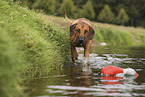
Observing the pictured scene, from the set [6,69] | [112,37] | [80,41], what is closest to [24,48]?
[80,41]

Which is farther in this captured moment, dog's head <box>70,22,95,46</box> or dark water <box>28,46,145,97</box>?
dog's head <box>70,22,95,46</box>

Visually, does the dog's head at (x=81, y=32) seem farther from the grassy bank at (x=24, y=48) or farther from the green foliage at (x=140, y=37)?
the green foliage at (x=140, y=37)

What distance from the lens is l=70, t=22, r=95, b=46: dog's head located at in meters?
7.60

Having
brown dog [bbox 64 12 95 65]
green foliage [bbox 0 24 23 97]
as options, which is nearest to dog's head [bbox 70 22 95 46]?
brown dog [bbox 64 12 95 65]

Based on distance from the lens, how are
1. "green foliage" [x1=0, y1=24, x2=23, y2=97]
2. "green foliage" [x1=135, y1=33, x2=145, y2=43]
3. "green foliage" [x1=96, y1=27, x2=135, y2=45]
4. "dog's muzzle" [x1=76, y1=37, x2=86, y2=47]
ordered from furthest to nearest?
1. "green foliage" [x1=135, y1=33, x2=145, y2=43]
2. "green foliage" [x1=96, y1=27, x2=135, y2=45]
3. "dog's muzzle" [x1=76, y1=37, x2=86, y2=47]
4. "green foliage" [x1=0, y1=24, x2=23, y2=97]

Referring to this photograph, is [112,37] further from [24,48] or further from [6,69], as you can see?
[6,69]

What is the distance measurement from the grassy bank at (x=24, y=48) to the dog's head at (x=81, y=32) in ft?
1.45

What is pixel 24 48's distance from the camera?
557 centimetres

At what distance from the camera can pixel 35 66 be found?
225 inches

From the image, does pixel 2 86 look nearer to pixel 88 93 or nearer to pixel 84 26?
pixel 88 93

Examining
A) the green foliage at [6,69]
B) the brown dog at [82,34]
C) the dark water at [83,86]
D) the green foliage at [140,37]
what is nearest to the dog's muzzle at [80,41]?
the brown dog at [82,34]

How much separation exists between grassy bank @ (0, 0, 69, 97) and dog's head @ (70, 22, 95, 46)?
441mm

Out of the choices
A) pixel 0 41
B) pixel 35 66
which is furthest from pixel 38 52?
pixel 0 41

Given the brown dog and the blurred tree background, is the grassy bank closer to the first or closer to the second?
the brown dog
